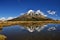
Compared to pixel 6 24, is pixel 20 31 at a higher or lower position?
lower

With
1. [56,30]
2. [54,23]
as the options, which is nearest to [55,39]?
[56,30]

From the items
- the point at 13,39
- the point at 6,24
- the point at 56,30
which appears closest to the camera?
the point at 13,39

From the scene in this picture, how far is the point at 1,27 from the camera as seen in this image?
727 inches

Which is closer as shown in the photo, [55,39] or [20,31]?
[55,39]

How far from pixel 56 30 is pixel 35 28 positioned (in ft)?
8.68

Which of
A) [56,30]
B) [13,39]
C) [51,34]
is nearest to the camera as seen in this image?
[13,39]

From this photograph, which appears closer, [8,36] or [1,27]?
[8,36]

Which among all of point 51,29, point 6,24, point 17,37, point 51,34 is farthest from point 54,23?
point 17,37

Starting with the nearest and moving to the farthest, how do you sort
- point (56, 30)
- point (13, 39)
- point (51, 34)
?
1. point (13, 39)
2. point (51, 34)
3. point (56, 30)

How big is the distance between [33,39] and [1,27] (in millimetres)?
5627

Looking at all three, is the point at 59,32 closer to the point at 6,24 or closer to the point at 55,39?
the point at 55,39

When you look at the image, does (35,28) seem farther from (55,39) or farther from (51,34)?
(55,39)

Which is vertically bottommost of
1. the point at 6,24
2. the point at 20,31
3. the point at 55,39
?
the point at 55,39

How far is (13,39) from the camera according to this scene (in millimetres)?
14117
